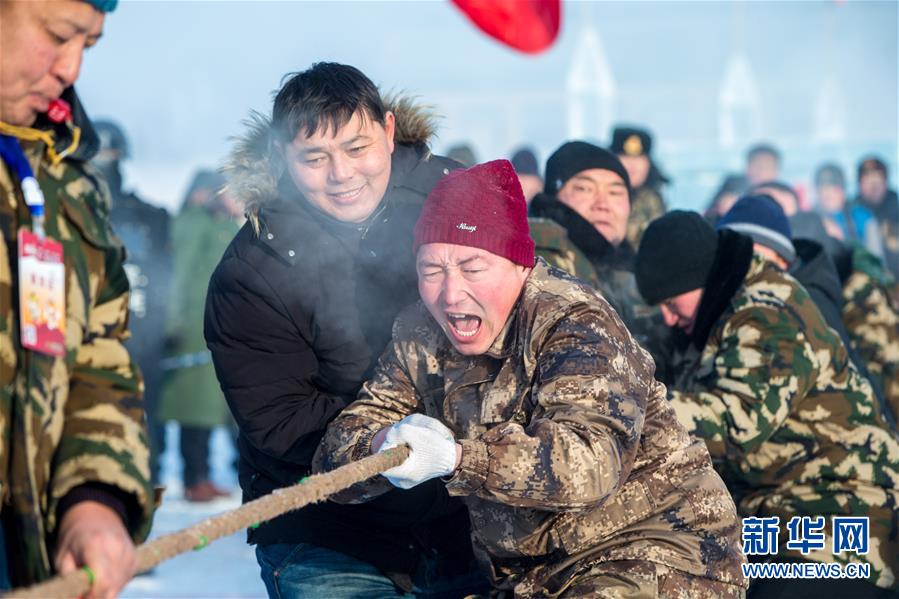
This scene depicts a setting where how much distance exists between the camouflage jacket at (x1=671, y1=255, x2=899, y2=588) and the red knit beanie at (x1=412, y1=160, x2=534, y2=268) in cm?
104

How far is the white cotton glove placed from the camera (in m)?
2.52

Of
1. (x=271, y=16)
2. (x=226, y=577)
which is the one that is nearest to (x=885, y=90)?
(x=271, y=16)

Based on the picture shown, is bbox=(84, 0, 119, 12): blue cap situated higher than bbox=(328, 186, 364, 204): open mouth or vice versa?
bbox=(84, 0, 119, 12): blue cap

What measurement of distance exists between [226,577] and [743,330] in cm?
368

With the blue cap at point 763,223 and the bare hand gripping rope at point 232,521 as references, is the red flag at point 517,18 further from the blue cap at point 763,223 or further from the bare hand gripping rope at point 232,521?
the blue cap at point 763,223

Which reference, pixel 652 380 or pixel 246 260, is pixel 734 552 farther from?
pixel 246 260

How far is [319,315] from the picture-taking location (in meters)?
3.25

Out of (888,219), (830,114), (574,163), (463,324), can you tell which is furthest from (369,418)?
(830,114)

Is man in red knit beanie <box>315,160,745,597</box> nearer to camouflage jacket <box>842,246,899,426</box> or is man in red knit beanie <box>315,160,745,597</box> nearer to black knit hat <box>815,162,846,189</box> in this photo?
camouflage jacket <box>842,246,899,426</box>

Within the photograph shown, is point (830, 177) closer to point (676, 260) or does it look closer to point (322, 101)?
point (676, 260)

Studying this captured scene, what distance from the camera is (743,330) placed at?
12.5 feet

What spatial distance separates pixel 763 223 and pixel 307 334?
7.37 feet

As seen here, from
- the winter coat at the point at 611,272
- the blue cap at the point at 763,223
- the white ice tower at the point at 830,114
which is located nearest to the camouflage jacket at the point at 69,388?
the winter coat at the point at 611,272

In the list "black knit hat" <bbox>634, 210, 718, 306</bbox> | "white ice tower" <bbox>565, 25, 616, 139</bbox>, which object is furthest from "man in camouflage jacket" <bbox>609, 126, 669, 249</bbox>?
"white ice tower" <bbox>565, 25, 616, 139</bbox>
